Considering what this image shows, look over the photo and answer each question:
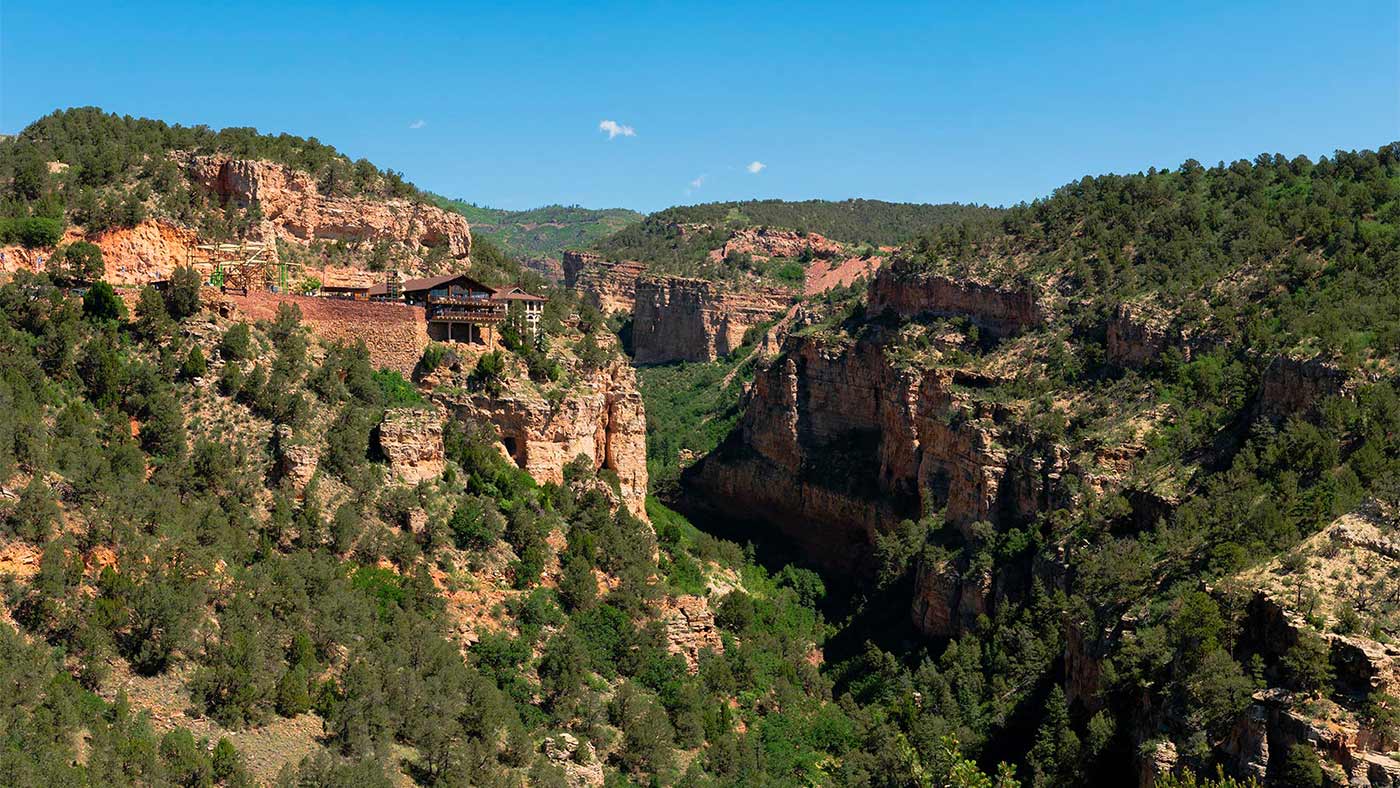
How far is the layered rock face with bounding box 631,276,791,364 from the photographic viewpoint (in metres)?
112

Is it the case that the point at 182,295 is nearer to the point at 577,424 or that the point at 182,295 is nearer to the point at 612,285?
the point at 577,424

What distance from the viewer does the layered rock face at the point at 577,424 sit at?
2085 inches

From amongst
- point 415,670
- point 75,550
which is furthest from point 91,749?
point 415,670

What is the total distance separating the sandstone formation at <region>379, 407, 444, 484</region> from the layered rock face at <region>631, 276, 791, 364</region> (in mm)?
62547

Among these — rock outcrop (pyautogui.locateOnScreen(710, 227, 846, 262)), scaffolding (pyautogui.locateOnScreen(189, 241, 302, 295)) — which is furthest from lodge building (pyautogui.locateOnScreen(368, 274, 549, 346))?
rock outcrop (pyautogui.locateOnScreen(710, 227, 846, 262))

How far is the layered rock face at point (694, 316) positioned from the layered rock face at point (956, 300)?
33171mm

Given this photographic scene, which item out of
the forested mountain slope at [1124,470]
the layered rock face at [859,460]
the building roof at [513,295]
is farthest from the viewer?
the layered rock face at [859,460]

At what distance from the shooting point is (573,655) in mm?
46469

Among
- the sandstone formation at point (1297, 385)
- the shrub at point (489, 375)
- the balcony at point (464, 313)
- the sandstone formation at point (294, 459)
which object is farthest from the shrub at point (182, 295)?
the sandstone formation at point (1297, 385)

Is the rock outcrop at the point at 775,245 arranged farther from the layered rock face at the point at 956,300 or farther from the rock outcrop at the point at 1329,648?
the rock outcrop at the point at 1329,648

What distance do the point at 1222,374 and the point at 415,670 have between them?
3419 centimetres

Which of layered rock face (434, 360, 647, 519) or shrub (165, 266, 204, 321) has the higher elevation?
shrub (165, 266, 204, 321)

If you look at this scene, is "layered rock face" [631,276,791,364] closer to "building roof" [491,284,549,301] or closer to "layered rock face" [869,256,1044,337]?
"layered rock face" [869,256,1044,337]

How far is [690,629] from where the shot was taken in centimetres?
5172
